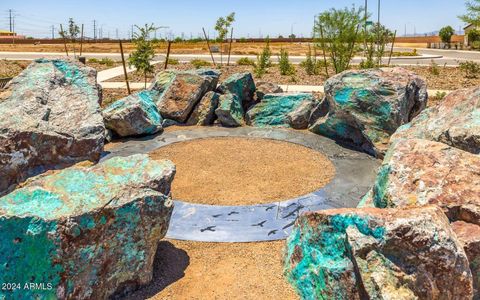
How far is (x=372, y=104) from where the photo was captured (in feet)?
Result: 23.9

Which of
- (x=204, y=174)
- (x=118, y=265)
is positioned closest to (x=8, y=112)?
(x=204, y=174)

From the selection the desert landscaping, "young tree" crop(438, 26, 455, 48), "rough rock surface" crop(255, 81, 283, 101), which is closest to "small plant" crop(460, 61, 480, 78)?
"rough rock surface" crop(255, 81, 283, 101)

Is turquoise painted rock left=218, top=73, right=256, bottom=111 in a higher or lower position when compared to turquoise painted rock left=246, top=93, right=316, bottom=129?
higher

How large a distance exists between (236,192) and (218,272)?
1913mm

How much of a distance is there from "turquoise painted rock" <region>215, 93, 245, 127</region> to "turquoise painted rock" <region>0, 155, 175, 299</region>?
18.0ft

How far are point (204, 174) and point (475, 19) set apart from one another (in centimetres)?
1676

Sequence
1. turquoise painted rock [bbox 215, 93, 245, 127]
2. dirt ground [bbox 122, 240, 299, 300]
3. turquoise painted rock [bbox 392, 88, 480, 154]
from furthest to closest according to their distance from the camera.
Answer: turquoise painted rock [bbox 215, 93, 245, 127] < turquoise painted rock [bbox 392, 88, 480, 154] < dirt ground [bbox 122, 240, 299, 300]

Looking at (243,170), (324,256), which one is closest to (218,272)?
(324,256)

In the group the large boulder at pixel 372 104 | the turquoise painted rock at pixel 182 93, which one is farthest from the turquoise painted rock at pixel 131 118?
the large boulder at pixel 372 104

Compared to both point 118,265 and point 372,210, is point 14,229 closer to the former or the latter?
point 118,265

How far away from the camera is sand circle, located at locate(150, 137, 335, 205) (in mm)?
5602

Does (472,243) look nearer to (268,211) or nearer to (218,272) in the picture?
(218,272)

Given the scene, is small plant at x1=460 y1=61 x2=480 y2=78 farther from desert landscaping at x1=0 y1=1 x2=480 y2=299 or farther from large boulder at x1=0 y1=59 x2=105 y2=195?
large boulder at x1=0 y1=59 x2=105 y2=195

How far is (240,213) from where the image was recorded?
16.4ft
